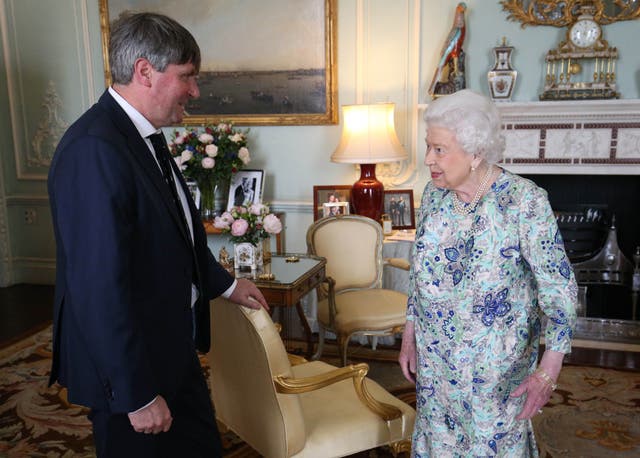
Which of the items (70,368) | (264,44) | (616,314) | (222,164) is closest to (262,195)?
(222,164)

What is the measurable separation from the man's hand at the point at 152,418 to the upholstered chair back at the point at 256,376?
1.16 ft

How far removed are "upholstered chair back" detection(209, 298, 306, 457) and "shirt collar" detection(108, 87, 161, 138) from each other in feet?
1.93

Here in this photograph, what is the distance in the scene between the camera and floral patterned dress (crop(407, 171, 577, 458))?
1.54 m

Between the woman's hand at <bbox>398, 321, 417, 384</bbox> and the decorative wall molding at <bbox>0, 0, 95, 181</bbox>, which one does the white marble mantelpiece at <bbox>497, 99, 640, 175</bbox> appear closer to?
the woman's hand at <bbox>398, 321, 417, 384</bbox>

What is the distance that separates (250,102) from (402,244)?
68.4 inches

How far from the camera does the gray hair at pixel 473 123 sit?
1606mm

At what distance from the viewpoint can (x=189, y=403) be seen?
1654 mm

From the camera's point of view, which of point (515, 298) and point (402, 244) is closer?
point (515, 298)

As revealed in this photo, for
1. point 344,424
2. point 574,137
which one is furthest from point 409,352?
point 574,137

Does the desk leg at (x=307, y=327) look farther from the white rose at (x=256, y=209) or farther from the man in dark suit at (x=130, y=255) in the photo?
the man in dark suit at (x=130, y=255)

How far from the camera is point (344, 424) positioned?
6.22 ft

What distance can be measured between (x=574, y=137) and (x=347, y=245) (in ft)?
5.70

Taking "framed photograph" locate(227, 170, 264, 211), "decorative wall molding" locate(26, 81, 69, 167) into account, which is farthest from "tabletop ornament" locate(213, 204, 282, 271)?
"decorative wall molding" locate(26, 81, 69, 167)

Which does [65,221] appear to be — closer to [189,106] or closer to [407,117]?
[407,117]
